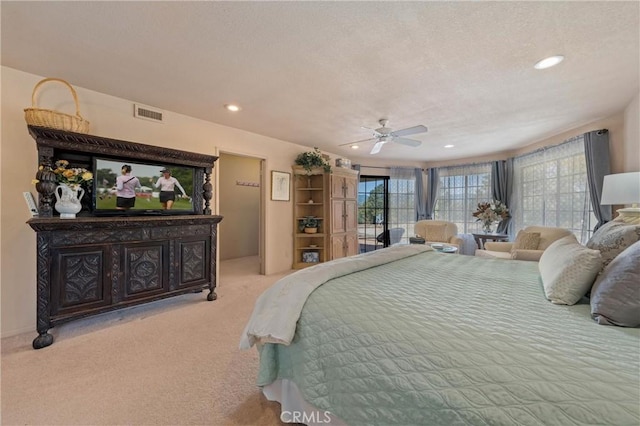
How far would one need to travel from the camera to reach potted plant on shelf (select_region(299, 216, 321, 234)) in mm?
5113

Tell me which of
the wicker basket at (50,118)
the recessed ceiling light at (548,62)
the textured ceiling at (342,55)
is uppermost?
the textured ceiling at (342,55)

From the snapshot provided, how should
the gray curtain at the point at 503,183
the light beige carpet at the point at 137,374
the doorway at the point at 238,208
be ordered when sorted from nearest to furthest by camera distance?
the light beige carpet at the point at 137,374, the gray curtain at the point at 503,183, the doorway at the point at 238,208

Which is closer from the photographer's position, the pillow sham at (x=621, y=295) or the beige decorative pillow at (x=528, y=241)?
the pillow sham at (x=621, y=295)

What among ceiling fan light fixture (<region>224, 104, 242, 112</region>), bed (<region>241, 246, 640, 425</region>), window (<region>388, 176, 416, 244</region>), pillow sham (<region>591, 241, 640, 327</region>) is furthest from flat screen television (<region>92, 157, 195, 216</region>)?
window (<region>388, 176, 416, 244</region>)

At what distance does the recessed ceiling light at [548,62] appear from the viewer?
6.82ft

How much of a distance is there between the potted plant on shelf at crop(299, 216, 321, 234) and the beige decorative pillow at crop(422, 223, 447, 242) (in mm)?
2284

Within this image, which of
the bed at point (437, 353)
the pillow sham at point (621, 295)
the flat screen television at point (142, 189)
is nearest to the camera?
the bed at point (437, 353)

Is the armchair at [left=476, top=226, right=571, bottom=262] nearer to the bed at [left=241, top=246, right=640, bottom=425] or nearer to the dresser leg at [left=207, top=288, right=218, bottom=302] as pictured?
the bed at [left=241, top=246, right=640, bottom=425]

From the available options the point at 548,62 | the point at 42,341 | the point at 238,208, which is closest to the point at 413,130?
the point at 548,62

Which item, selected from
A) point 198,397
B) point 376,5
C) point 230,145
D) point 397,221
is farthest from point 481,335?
point 397,221

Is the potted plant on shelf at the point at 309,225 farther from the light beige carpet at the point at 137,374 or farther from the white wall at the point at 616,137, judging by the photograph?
the white wall at the point at 616,137

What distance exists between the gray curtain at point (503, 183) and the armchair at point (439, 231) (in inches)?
44.3

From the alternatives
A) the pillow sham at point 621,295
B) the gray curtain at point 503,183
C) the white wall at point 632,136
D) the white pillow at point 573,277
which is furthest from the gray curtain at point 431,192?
the pillow sham at point 621,295

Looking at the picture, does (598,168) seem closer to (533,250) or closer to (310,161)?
(533,250)
